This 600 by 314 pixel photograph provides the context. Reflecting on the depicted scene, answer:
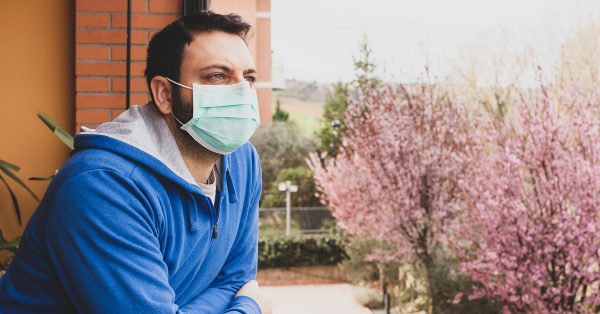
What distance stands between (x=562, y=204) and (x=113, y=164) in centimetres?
358

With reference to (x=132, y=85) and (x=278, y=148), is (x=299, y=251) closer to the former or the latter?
(x=278, y=148)

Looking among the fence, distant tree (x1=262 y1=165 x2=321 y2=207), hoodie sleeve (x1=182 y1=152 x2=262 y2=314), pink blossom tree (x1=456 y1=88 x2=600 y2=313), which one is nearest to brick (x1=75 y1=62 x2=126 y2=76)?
hoodie sleeve (x1=182 y1=152 x2=262 y2=314)

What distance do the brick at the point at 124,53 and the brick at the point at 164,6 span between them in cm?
15

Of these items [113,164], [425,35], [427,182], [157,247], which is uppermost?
[425,35]

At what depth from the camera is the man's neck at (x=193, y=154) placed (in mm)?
1080

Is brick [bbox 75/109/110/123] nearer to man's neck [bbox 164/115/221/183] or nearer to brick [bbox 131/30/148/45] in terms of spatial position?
brick [bbox 131/30/148/45]

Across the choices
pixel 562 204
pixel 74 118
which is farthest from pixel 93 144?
pixel 562 204

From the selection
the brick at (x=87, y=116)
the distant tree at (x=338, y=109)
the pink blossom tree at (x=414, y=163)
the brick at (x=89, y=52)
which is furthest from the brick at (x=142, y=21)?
the distant tree at (x=338, y=109)

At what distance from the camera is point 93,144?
0.91m

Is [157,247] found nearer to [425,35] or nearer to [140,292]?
[140,292]

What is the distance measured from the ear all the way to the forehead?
0.05 meters

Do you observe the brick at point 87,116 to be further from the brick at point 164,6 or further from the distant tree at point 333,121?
the distant tree at point 333,121

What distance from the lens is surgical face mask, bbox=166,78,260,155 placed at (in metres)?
1.06

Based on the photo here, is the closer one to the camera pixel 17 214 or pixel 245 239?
pixel 245 239
